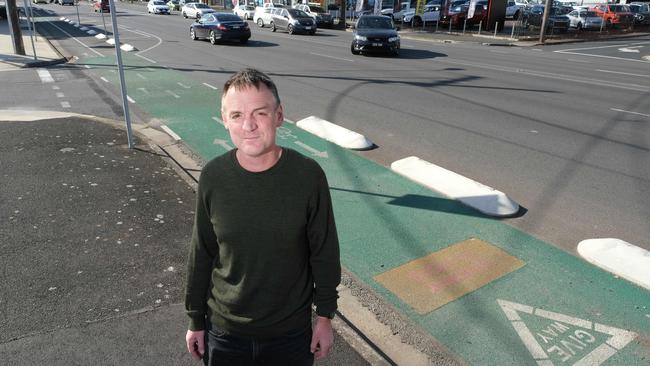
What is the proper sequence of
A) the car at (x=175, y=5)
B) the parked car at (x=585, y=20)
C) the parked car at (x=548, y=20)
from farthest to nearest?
the car at (x=175, y=5) → the parked car at (x=585, y=20) → the parked car at (x=548, y=20)

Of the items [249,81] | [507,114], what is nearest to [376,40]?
[507,114]

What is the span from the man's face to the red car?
36.1 meters

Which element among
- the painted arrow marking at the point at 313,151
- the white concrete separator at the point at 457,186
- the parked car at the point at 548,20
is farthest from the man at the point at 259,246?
the parked car at the point at 548,20

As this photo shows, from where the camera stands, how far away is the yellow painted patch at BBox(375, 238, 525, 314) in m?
3.98

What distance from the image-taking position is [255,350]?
207cm

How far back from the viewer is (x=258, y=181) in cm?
193

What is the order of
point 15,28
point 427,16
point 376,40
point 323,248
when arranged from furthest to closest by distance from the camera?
point 427,16, point 376,40, point 15,28, point 323,248

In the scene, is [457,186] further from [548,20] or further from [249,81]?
[548,20]

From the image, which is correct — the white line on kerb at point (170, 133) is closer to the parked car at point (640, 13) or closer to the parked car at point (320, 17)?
the parked car at point (320, 17)

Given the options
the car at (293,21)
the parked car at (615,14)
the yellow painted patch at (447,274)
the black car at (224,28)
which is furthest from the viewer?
the parked car at (615,14)

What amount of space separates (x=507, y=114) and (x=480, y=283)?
705 centimetres

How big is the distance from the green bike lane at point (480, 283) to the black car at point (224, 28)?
18928 millimetres

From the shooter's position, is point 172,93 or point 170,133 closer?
point 170,133

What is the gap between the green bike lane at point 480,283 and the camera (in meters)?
3.44
